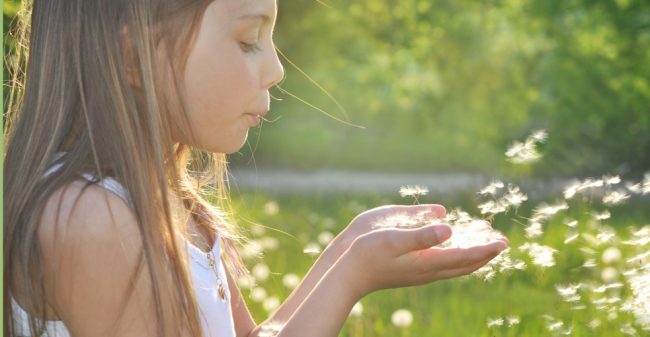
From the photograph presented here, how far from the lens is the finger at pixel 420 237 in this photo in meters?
1.72

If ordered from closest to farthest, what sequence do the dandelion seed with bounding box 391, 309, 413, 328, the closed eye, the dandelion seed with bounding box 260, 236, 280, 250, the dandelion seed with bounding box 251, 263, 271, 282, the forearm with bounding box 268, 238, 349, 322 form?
the closed eye, the forearm with bounding box 268, 238, 349, 322, the dandelion seed with bounding box 391, 309, 413, 328, the dandelion seed with bounding box 251, 263, 271, 282, the dandelion seed with bounding box 260, 236, 280, 250

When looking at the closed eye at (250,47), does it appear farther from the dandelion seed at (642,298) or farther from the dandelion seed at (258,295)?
the dandelion seed at (258,295)

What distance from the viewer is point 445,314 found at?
344 centimetres

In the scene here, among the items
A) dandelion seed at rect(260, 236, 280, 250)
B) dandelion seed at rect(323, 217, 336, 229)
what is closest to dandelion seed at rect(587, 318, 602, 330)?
dandelion seed at rect(260, 236, 280, 250)

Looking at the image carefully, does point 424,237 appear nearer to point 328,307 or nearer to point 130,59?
point 328,307

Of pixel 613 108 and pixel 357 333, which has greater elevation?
pixel 613 108

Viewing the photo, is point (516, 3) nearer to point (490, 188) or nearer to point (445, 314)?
point (445, 314)

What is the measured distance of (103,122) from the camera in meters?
1.83

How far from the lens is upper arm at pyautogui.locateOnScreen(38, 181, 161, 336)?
1.75m

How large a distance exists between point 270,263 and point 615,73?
10.6 ft

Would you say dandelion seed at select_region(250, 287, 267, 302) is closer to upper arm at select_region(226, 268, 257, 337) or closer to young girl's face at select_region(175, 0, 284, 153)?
upper arm at select_region(226, 268, 257, 337)

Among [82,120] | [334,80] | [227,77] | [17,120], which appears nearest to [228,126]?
[227,77]

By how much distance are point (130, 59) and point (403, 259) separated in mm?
620

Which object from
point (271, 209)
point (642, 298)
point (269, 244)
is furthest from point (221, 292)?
point (271, 209)
